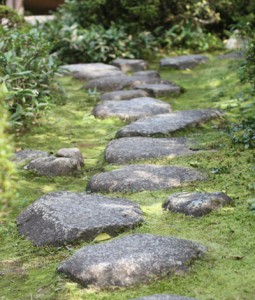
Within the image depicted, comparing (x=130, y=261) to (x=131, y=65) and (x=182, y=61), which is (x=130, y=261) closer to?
(x=131, y=65)

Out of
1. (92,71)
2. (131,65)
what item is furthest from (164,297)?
(131,65)

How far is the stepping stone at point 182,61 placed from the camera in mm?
11242

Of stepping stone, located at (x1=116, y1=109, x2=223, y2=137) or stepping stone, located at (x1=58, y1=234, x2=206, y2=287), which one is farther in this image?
stepping stone, located at (x1=116, y1=109, x2=223, y2=137)

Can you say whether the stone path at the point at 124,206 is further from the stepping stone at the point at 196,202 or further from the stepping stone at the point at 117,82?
the stepping stone at the point at 117,82

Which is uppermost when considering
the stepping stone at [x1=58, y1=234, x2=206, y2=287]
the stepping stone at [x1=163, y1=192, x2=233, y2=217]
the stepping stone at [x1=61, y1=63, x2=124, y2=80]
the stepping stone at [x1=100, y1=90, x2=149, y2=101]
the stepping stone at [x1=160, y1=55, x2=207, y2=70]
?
the stepping stone at [x1=58, y1=234, x2=206, y2=287]

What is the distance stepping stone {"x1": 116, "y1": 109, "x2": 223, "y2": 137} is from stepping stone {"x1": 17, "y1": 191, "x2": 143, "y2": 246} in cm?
208

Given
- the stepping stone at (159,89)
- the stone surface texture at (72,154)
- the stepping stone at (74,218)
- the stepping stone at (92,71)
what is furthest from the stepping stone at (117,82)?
the stepping stone at (74,218)

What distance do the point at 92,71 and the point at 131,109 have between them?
10.1 ft

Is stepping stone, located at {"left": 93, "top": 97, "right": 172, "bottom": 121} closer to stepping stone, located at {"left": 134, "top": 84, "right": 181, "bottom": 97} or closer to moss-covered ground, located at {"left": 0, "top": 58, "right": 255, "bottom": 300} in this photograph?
moss-covered ground, located at {"left": 0, "top": 58, "right": 255, "bottom": 300}

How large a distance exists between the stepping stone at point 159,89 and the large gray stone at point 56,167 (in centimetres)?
340

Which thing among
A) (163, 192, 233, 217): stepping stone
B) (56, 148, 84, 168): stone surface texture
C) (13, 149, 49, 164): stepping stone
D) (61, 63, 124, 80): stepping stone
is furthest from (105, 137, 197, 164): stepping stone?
(61, 63, 124, 80): stepping stone

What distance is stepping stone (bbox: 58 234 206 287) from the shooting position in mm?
3260

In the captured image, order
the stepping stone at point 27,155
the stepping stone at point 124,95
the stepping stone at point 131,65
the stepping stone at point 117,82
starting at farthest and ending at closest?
the stepping stone at point 131,65 → the stepping stone at point 117,82 → the stepping stone at point 124,95 → the stepping stone at point 27,155

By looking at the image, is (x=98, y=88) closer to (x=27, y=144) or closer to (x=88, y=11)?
(x=27, y=144)
